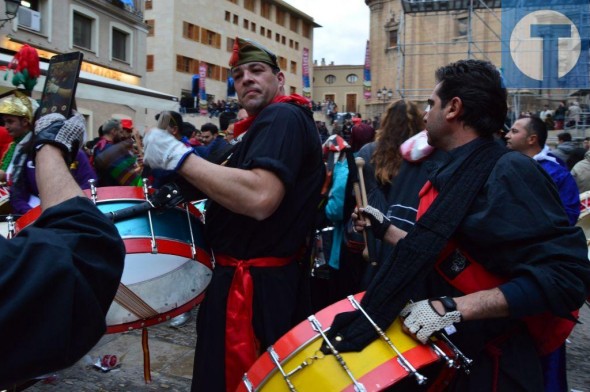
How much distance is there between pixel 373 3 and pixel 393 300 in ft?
138

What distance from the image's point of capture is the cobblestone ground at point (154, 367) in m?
3.53

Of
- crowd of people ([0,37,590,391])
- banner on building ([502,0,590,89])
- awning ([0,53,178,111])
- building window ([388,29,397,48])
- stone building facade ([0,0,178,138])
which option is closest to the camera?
crowd of people ([0,37,590,391])

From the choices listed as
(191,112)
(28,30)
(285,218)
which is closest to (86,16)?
(28,30)

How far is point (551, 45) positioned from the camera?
13180 millimetres

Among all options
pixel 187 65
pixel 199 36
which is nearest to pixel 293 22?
pixel 199 36

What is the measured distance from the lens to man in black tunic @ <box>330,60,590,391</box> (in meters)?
1.54

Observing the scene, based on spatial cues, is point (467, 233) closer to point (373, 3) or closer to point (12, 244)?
point (12, 244)

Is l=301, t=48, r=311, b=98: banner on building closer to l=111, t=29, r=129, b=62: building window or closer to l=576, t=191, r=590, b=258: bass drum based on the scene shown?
l=111, t=29, r=129, b=62: building window

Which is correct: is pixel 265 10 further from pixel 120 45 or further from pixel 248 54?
pixel 248 54

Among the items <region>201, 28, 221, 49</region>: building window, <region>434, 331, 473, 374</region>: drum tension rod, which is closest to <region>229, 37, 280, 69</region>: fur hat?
<region>434, 331, 473, 374</region>: drum tension rod

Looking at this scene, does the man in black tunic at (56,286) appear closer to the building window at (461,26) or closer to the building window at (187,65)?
the building window at (461,26)

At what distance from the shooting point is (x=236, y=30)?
1702 inches

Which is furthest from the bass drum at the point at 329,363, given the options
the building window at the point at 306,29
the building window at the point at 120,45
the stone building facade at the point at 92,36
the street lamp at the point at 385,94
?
the building window at the point at 306,29

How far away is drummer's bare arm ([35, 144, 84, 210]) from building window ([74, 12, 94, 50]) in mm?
22365
